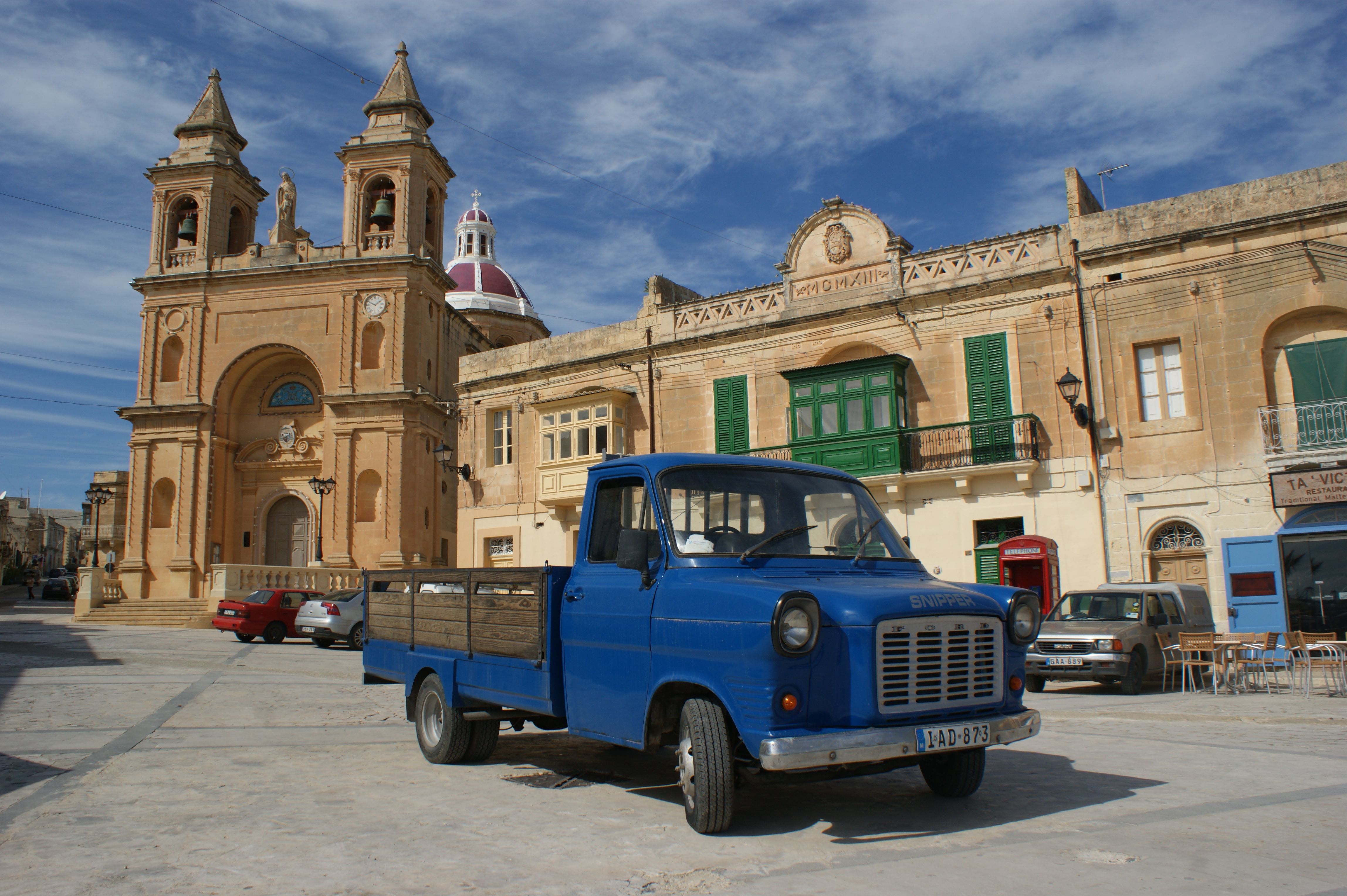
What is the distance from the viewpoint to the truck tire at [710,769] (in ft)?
16.2

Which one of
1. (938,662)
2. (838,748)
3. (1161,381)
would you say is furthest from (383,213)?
(838,748)

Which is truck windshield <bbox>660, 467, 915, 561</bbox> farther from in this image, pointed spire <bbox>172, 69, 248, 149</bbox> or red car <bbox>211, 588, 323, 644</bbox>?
pointed spire <bbox>172, 69, 248, 149</bbox>

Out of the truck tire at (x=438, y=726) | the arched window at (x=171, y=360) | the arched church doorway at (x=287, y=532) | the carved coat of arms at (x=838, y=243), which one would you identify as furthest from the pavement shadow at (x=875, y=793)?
the arched window at (x=171, y=360)

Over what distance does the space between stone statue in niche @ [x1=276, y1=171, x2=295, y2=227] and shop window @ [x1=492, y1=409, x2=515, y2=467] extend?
62.5 ft

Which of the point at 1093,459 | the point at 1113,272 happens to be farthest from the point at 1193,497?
the point at 1113,272

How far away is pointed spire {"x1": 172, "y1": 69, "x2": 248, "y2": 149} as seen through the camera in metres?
38.2

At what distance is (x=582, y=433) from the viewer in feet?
82.8

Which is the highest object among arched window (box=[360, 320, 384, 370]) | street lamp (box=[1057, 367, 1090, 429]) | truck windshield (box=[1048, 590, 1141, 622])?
arched window (box=[360, 320, 384, 370])

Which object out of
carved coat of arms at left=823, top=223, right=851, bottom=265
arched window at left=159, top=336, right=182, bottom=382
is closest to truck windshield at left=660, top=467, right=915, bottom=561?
carved coat of arms at left=823, top=223, right=851, bottom=265

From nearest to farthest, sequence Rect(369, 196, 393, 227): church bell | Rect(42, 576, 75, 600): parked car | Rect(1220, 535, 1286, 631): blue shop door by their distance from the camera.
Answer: Rect(1220, 535, 1286, 631): blue shop door < Rect(369, 196, 393, 227): church bell < Rect(42, 576, 75, 600): parked car

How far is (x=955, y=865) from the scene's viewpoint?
4.46 m

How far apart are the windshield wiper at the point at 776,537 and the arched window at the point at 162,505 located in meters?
35.6

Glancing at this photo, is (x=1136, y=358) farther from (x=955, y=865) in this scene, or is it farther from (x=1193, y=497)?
(x=955, y=865)

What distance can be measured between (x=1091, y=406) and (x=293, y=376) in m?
30.2
